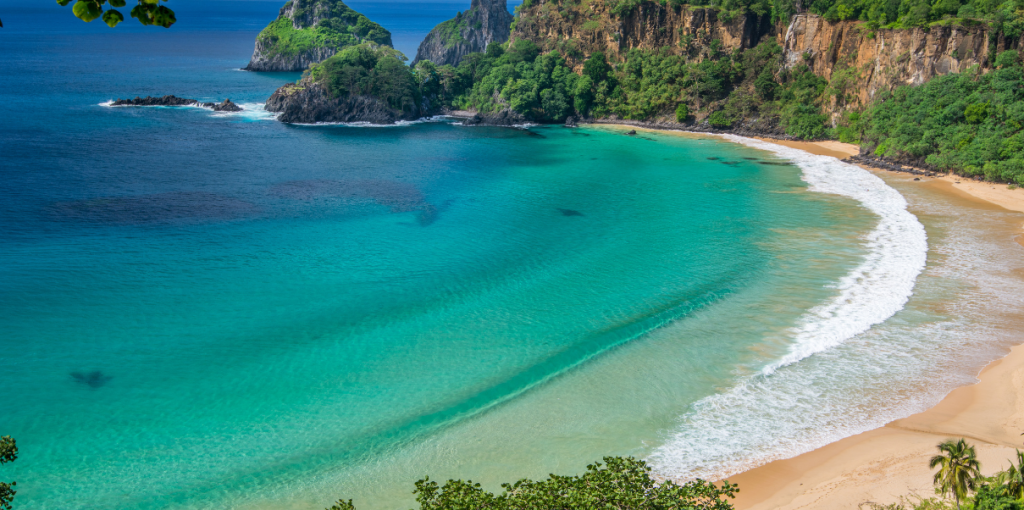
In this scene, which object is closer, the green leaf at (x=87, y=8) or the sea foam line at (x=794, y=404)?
the green leaf at (x=87, y=8)

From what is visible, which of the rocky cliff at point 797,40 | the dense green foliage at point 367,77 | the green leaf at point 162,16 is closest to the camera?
the green leaf at point 162,16

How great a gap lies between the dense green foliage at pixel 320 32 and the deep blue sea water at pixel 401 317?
7668 centimetres

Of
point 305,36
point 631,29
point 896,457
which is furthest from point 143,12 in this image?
point 305,36

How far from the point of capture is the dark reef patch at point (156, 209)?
4016 cm

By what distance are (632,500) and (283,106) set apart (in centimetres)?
8176

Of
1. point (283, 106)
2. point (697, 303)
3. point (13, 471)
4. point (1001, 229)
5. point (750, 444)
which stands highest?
point (283, 106)

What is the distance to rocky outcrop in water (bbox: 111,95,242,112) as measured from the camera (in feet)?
274

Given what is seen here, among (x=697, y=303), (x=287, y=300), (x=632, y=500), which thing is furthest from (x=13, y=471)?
(x=697, y=303)

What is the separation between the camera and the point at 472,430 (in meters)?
21.0

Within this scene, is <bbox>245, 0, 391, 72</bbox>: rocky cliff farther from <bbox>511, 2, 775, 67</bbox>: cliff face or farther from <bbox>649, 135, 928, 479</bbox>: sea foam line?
<bbox>649, 135, 928, 479</bbox>: sea foam line

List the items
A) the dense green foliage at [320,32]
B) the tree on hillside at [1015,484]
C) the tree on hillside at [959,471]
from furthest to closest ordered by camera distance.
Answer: the dense green foliage at [320,32], the tree on hillside at [959,471], the tree on hillside at [1015,484]

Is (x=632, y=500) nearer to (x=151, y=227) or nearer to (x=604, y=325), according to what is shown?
(x=604, y=325)

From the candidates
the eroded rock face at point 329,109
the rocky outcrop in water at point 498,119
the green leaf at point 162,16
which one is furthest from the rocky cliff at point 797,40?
the green leaf at point 162,16

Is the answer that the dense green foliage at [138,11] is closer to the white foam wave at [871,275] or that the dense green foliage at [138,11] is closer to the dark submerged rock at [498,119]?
the white foam wave at [871,275]
